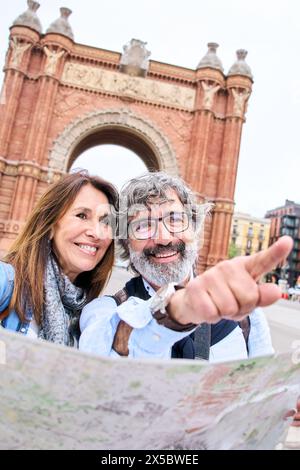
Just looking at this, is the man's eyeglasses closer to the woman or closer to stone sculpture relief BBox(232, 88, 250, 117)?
the woman

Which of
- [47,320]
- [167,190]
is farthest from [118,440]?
[167,190]

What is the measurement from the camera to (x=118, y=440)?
0.59 metres

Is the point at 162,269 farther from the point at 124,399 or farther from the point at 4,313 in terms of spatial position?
the point at 124,399

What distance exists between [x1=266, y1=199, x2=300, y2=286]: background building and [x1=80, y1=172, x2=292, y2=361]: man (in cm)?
5563

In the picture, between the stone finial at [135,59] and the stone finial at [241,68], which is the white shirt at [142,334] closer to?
the stone finial at [135,59]

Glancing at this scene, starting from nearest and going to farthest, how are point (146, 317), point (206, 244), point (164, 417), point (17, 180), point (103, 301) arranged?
point (164, 417), point (146, 317), point (103, 301), point (17, 180), point (206, 244)

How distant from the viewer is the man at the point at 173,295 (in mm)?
683

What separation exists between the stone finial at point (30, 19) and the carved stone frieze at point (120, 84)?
6.79 ft

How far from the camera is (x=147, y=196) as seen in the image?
167cm

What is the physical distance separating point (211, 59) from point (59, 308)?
54.0 feet

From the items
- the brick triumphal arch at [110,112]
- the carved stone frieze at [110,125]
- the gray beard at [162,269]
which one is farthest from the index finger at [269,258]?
the carved stone frieze at [110,125]

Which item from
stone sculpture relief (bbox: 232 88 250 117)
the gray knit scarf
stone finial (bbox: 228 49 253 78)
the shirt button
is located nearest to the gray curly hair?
the gray knit scarf
